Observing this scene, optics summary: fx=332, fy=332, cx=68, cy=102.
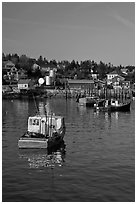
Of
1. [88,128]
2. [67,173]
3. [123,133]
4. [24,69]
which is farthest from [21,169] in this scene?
[24,69]

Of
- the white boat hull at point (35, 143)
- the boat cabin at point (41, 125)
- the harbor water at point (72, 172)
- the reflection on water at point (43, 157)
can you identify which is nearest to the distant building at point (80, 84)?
the harbor water at point (72, 172)

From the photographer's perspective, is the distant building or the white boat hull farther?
the distant building

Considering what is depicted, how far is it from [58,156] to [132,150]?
4.15 meters

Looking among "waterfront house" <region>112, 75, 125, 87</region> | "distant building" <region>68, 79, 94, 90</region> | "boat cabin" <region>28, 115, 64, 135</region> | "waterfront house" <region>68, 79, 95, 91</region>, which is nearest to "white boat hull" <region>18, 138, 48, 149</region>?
"boat cabin" <region>28, 115, 64, 135</region>

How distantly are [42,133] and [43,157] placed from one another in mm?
2638

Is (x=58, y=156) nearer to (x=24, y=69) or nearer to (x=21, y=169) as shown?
(x=21, y=169)

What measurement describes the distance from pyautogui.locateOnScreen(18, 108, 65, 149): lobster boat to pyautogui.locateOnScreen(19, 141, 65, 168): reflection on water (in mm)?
370

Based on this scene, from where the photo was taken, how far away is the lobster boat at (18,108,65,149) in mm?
17391

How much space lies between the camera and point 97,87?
9512 cm

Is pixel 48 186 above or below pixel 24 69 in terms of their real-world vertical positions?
below

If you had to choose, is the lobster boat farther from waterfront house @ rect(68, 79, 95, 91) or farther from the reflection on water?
waterfront house @ rect(68, 79, 95, 91)

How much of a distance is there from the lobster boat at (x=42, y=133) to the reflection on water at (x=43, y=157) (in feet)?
1.21

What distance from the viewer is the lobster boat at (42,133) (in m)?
17.4

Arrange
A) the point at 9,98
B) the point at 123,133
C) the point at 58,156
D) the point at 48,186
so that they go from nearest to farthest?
the point at 48,186
the point at 58,156
the point at 123,133
the point at 9,98
